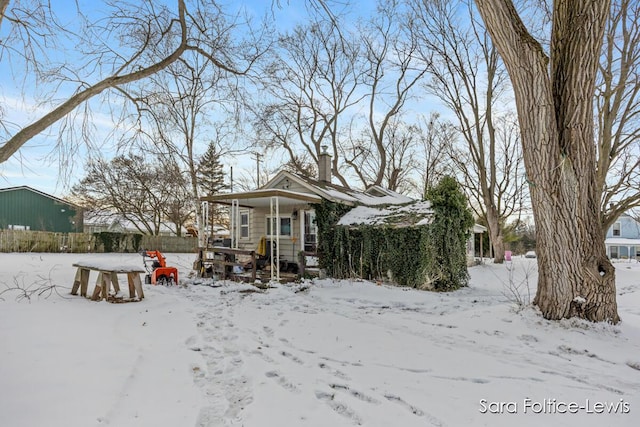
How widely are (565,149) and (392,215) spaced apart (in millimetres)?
6355

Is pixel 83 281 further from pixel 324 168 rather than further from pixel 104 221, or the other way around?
pixel 104 221

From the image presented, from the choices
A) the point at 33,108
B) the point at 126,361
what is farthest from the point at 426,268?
the point at 33,108

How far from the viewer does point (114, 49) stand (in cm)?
727

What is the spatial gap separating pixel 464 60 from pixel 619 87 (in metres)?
7.87

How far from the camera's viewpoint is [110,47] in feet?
23.6

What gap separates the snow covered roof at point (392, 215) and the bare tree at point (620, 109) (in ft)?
22.5

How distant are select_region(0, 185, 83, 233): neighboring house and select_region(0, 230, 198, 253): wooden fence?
6000mm

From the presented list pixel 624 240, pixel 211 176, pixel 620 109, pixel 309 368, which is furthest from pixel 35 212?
pixel 624 240

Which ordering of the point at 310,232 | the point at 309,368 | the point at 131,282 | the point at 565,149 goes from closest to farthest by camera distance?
the point at 309,368, the point at 565,149, the point at 131,282, the point at 310,232

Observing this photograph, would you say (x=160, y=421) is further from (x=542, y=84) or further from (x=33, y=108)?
(x=33, y=108)

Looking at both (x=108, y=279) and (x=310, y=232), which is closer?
(x=108, y=279)

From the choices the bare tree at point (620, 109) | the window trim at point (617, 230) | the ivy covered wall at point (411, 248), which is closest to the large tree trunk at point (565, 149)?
the ivy covered wall at point (411, 248)

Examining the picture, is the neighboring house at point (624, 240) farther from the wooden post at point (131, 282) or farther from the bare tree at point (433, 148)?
the wooden post at point (131, 282)

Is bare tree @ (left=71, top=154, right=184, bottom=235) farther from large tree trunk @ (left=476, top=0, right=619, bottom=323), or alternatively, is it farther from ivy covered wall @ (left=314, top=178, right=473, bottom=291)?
Result: large tree trunk @ (left=476, top=0, right=619, bottom=323)
